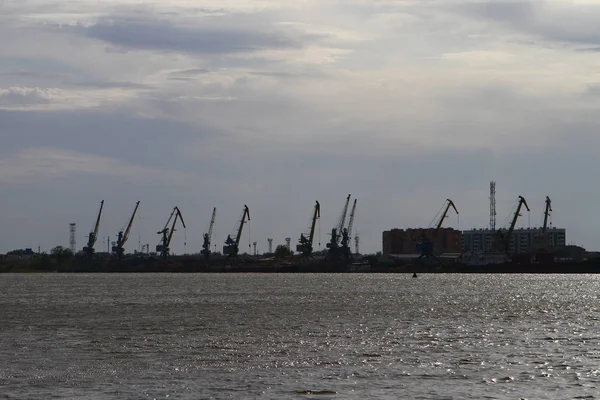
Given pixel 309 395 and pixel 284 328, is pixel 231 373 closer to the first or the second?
pixel 309 395

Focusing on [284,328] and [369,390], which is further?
[284,328]

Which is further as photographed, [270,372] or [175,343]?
[175,343]

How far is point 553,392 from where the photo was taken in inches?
1359

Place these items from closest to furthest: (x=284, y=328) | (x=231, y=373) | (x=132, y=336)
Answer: (x=231, y=373) < (x=132, y=336) < (x=284, y=328)

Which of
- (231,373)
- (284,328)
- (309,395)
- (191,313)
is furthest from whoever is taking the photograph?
(191,313)

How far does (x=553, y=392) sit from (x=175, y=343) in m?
23.9

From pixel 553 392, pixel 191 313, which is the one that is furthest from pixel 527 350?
pixel 191 313

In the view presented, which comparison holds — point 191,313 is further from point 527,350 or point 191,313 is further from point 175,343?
point 527,350

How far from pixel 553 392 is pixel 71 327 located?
3778 cm

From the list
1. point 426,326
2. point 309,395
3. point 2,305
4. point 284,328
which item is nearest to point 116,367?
point 309,395

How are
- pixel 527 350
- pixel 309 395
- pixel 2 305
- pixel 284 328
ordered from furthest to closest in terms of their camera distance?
pixel 2 305 < pixel 284 328 < pixel 527 350 < pixel 309 395

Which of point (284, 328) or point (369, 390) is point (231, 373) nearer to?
point (369, 390)

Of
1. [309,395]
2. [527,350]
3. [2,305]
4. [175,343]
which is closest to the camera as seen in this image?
[309,395]

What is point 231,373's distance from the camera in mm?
40000
